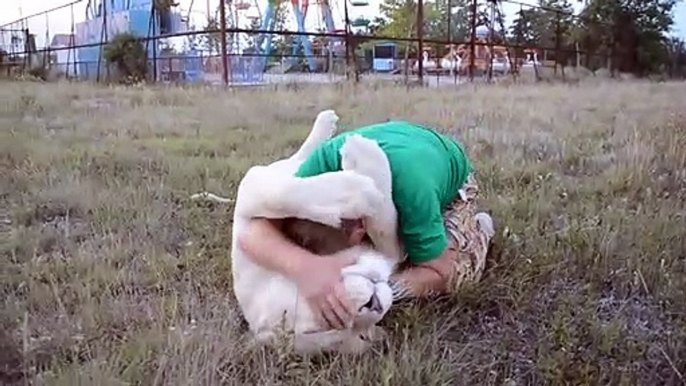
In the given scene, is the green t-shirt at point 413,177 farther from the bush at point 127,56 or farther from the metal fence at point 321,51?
the bush at point 127,56

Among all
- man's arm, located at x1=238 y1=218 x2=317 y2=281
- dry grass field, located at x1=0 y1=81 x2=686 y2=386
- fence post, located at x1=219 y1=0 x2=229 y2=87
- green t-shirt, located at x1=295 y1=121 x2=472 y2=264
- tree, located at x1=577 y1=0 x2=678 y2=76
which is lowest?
dry grass field, located at x1=0 y1=81 x2=686 y2=386

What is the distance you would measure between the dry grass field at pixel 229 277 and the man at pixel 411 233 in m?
0.05

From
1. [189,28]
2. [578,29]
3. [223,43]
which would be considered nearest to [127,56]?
[189,28]

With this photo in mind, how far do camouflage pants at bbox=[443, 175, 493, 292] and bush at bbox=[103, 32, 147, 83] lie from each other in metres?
6.92

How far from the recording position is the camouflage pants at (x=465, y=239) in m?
1.38

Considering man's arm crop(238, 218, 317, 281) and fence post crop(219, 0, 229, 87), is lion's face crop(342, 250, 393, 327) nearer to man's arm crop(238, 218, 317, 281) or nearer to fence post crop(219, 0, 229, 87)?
man's arm crop(238, 218, 317, 281)

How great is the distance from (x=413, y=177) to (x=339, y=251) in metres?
0.19

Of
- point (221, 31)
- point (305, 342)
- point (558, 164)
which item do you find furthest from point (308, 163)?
point (221, 31)

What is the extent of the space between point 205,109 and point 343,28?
3574 millimetres

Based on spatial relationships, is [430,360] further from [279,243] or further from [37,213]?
[37,213]

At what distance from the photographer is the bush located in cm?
814

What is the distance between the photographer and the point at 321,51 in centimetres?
785

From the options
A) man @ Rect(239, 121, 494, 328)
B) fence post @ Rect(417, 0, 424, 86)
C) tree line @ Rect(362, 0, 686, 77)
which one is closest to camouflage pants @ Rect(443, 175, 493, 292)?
man @ Rect(239, 121, 494, 328)

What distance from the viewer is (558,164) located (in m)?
2.72
